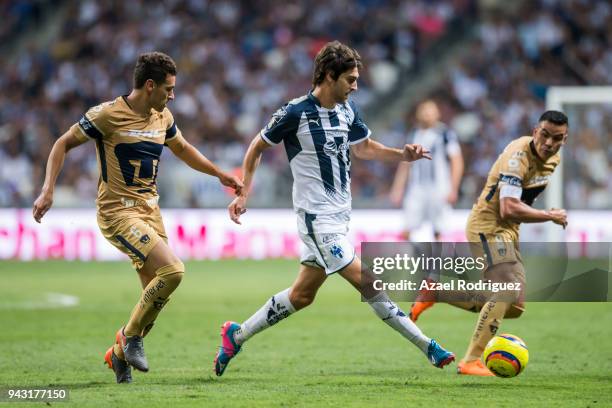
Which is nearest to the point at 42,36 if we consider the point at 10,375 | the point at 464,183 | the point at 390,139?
the point at 390,139

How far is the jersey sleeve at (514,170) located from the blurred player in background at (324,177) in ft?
4.22

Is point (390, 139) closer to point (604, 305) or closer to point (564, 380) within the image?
point (604, 305)

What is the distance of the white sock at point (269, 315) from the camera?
8.35 meters

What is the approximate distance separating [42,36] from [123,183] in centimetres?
2214

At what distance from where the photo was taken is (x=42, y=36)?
2914cm

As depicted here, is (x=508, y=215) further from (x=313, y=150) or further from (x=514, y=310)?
(x=313, y=150)

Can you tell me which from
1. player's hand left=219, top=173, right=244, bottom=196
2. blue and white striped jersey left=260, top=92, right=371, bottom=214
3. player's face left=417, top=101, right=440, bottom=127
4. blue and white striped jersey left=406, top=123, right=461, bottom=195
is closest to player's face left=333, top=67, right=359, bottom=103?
blue and white striped jersey left=260, top=92, right=371, bottom=214

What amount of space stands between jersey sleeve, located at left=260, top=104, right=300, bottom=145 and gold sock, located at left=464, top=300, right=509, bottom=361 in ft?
7.19

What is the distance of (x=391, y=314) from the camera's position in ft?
26.6

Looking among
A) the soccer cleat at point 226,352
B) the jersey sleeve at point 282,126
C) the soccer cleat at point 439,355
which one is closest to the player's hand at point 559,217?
the soccer cleat at point 439,355

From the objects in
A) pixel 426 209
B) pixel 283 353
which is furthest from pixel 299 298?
pixel 426 209

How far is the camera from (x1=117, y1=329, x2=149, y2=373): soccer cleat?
26.3 feet

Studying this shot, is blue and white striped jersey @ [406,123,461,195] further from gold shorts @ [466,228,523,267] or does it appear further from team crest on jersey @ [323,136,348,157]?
team crest on jersey @ [323,136,348,157]

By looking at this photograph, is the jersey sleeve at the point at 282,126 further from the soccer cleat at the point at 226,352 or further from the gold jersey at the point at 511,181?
the gold jersey at the point at 511,181
